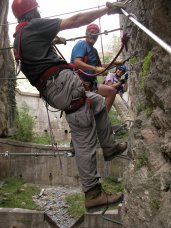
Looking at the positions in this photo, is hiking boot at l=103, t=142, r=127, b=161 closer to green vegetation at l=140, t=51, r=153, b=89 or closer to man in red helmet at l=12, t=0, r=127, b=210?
man in red helmet at l=12, t=0, r=127, b=210

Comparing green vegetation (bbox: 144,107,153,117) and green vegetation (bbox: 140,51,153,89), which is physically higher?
green vegetation (bbox: 140,51,153,89)

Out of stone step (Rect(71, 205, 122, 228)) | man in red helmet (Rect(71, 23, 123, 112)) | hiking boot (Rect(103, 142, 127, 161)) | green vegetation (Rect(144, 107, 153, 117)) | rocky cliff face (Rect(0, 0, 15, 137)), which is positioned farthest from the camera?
rocky cliff face (Rect(0, 0, 15, 137))

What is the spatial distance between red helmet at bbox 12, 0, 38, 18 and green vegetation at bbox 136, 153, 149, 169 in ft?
6.36

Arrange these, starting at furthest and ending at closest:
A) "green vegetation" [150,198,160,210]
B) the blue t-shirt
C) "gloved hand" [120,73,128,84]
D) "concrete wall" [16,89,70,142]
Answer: "concrete wall" [16,89,70,142] < "gloved hand" [120,73,128,84] < the blue t-shirt < "green vegetation" [150,198,160,210]

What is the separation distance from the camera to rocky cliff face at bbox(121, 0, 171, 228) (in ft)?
11.0

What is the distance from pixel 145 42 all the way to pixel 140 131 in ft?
3.90

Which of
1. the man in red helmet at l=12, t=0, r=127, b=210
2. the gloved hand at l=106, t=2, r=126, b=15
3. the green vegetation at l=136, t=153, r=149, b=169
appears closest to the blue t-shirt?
the man in red helmet at l=12, t=0, r=127, b=210

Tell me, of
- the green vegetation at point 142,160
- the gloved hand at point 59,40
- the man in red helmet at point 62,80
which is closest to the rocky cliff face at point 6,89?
the gloved hand at point 59,40

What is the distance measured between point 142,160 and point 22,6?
6.70ft

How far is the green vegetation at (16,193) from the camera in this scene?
10.1m

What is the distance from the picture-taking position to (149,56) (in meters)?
4.29

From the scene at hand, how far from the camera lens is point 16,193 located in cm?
1088

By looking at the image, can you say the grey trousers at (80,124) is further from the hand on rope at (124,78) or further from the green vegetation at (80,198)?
the green vegetation at (80,198)

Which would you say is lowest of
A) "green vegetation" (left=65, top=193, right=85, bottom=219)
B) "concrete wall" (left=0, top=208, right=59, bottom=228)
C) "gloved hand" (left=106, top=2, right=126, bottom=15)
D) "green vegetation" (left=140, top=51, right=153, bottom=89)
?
"green vegetation" (left=65, top=193, right=85, bottom=219)
